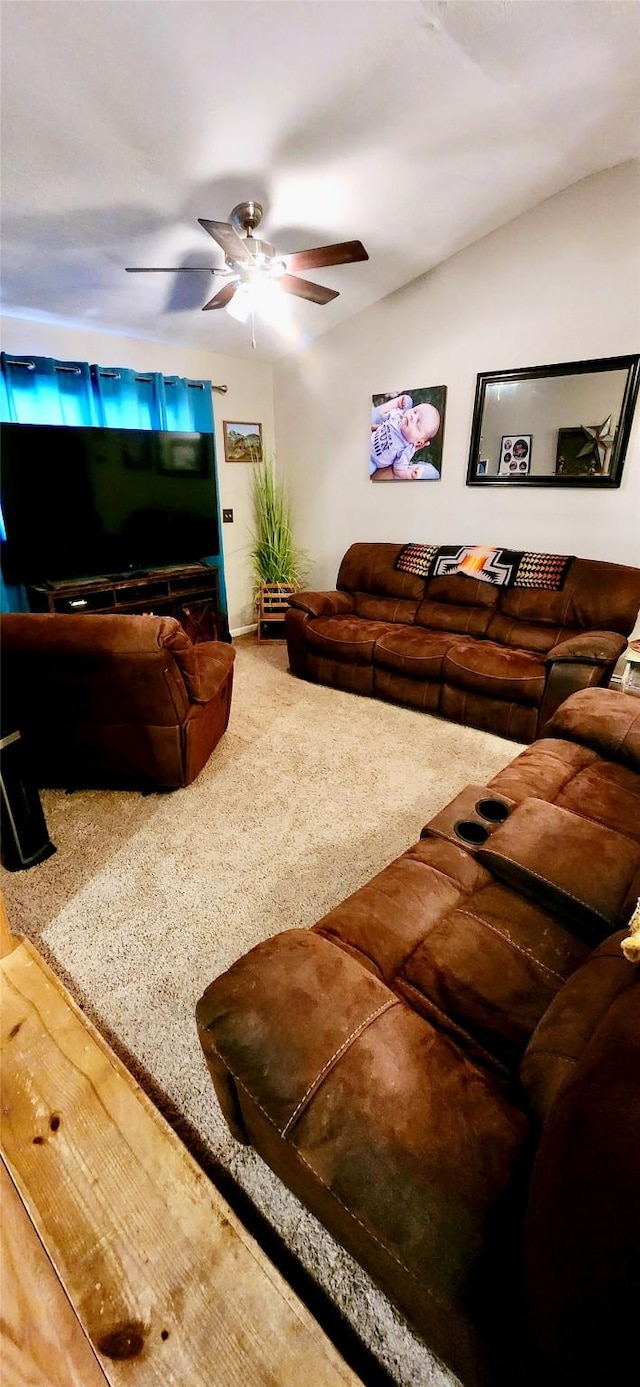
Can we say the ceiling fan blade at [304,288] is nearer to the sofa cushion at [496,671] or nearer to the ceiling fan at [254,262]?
the ceiling fan at [254,262]

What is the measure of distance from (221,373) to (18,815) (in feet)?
13.4

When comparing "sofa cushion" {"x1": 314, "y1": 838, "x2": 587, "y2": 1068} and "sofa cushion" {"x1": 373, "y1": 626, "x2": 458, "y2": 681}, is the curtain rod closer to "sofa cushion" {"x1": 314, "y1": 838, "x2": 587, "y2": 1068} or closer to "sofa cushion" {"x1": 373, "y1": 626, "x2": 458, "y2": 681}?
"sofa cushion" {"x1": 373, "y1": 626, "x2": 458, "y2": 681}

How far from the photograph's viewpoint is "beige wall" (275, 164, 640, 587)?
302 cm

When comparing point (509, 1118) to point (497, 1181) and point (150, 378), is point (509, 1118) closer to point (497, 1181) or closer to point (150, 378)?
point (497, 1181)

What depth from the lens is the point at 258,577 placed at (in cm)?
518

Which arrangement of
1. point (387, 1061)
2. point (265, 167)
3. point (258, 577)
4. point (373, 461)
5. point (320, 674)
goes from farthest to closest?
1. point (258, 577)
2. point (373, 461)
3. point (320, 674)
4. point (265, 167)
5. point (387, 1061)

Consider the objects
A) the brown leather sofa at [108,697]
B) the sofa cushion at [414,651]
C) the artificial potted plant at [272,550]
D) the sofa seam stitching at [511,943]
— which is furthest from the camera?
the artificial potted plant at [272,550]

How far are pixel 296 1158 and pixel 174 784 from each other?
1.84 meters

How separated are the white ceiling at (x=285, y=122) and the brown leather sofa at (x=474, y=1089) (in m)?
2.65

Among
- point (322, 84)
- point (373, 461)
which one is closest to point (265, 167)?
point (322, 84)

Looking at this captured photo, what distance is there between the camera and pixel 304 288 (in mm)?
2734

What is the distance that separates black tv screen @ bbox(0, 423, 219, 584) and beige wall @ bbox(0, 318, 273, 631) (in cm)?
48

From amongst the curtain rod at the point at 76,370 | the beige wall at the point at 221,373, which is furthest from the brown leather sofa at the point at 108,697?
the beige wall at the point at 221,373

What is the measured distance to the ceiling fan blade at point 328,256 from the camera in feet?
7.53
